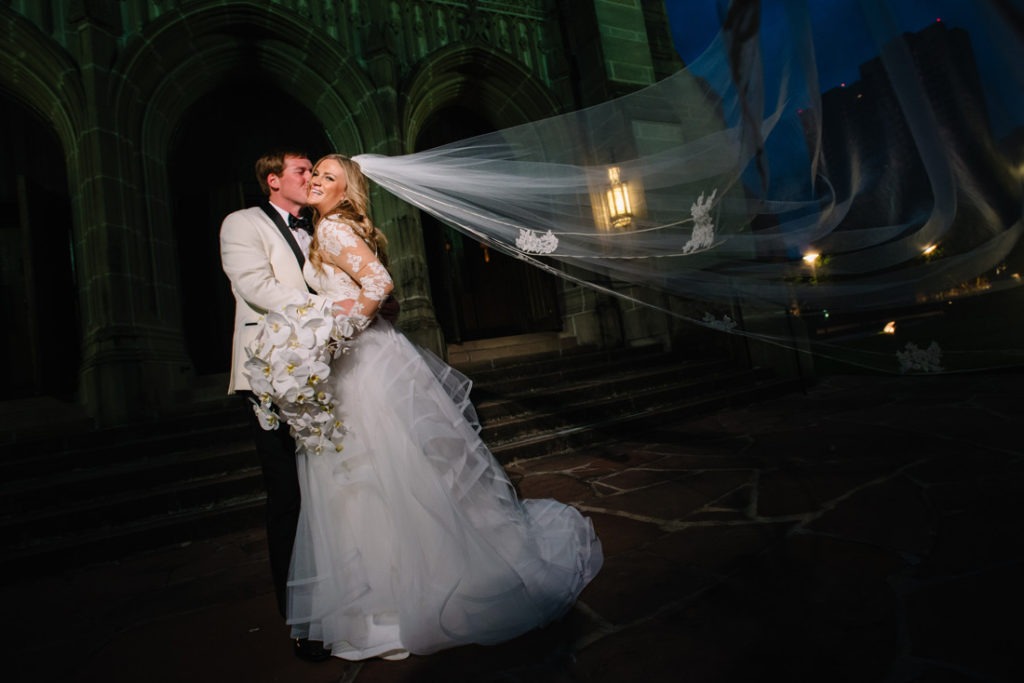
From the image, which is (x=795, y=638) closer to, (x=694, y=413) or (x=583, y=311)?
(x=694, y=413)

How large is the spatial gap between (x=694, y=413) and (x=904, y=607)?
12.5 feet

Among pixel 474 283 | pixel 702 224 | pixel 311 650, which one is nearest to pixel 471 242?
pixel 474 283

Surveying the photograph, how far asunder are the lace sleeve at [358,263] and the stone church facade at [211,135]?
14.4ft

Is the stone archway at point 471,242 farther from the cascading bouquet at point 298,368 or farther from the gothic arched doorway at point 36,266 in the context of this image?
the cascading bouquet at point 298,368

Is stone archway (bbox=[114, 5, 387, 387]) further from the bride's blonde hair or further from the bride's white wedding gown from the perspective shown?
the bride's white wedding gown

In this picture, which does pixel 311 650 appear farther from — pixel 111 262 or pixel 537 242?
pixel 111 262

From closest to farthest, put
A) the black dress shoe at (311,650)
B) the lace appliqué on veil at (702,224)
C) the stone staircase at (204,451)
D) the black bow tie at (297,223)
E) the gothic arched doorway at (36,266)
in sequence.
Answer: the black dress shoe at (311,650)
the black bow tie at (297,223)
the lace appliqué on veil at (702,224)
the stone staircase at (204,451)
the gothic arched doorway at (36,266)

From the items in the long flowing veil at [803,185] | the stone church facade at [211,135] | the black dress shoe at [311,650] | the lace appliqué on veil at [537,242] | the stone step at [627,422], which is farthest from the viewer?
the stone church facade at [211,135]

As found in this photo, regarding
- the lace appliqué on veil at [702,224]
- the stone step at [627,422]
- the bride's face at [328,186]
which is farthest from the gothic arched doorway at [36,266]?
the lace appliqué on veil at [702,224]

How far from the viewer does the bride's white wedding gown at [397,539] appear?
1.54 metres

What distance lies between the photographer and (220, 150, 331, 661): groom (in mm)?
1632

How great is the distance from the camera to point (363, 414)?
1685 mm

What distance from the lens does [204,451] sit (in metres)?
3.95

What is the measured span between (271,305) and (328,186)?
531 millimetres
